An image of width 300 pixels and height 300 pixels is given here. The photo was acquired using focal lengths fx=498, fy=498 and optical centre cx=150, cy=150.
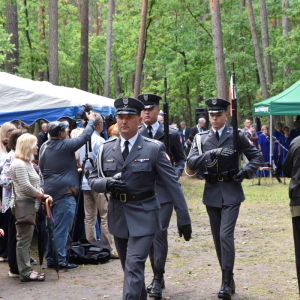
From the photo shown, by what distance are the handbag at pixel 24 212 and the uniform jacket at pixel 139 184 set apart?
7.63ft

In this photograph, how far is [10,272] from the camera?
6.94 metres

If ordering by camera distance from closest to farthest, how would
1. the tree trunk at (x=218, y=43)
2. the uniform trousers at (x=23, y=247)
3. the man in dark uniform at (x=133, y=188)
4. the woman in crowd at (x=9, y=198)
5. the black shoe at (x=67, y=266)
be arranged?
the man in dark uniform at (x=133, y=188) < the uniform trousers at (x=23, y=247) < the woman in crowd at (x=9, y=198) < the black shoe at (x=67, y=266) < the tree trunk at (x=218, y=43)

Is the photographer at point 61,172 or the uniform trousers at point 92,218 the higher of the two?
the photographer at point 61,172

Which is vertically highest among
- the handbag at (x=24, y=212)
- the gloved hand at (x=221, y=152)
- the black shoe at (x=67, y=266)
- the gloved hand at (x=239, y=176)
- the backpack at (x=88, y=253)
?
the gloved hand at (x=221, y=152)

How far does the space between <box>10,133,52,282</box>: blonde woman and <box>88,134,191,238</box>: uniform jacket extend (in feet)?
7.29

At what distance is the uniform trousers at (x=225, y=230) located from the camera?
551 cm

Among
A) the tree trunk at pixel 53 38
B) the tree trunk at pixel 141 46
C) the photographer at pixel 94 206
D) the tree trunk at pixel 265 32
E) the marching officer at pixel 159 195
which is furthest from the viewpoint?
the tree trunk at pixel 265 32

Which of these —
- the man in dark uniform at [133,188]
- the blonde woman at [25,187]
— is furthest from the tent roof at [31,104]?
the man in dark uniform at [133,188]

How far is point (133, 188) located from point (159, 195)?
1519mm

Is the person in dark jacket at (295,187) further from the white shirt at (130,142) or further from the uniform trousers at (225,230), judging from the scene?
the white shirt at (130,142)

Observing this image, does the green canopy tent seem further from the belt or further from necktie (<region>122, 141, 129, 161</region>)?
the belt

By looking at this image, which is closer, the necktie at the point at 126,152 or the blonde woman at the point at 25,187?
the necktie at the point at 126,152

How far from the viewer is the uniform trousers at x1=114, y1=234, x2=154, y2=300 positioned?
161 inches

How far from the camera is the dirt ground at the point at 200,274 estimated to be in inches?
235
